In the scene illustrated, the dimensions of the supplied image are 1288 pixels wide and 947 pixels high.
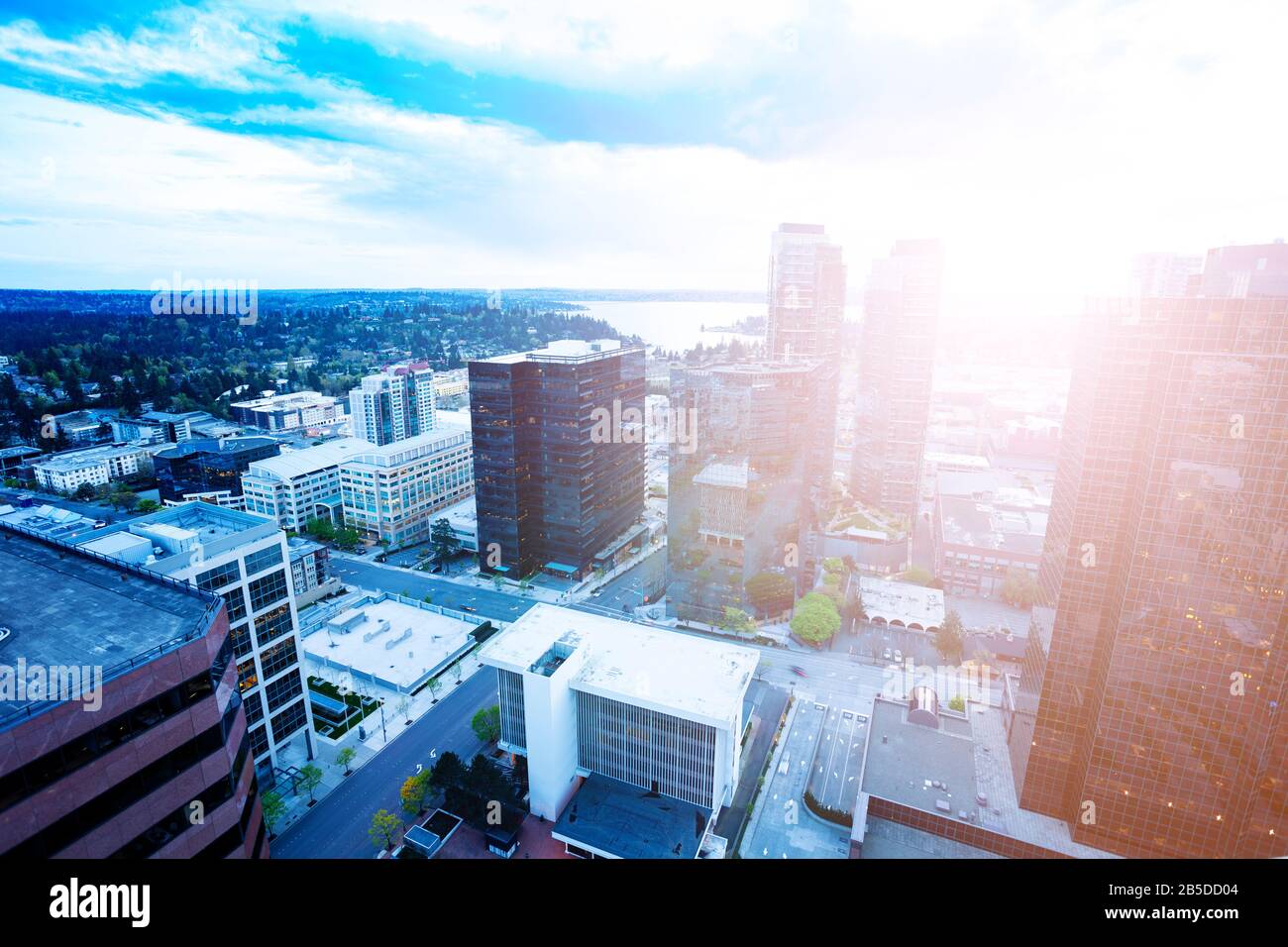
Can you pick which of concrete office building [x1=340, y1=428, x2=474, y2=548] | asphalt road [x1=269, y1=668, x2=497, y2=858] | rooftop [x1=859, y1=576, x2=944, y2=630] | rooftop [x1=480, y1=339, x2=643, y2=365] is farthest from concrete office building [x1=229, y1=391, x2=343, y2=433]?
rooftop [x1=859, y1=576, x2=944, y2=630]

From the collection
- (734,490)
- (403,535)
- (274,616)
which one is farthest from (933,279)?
(274,616)

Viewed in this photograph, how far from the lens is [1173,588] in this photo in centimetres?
1673

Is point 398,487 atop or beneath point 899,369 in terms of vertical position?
beneath

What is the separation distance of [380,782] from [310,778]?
2.42 meters

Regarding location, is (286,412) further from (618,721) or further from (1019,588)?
(1019,588)

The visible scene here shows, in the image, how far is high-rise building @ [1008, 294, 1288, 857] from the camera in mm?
15625

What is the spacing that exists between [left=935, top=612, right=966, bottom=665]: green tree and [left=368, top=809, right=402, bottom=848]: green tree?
25.7 meters

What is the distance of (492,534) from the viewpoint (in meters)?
39.5

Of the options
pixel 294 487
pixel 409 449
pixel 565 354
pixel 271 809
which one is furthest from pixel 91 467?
pixel 271 809

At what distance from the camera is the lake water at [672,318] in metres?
95.4

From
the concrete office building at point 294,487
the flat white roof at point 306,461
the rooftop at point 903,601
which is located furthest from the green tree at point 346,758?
the rooftop at point 903,601

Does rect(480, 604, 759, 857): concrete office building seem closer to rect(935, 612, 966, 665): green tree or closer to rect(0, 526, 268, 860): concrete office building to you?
rect(0, 526, 268, 860): concrete office building
